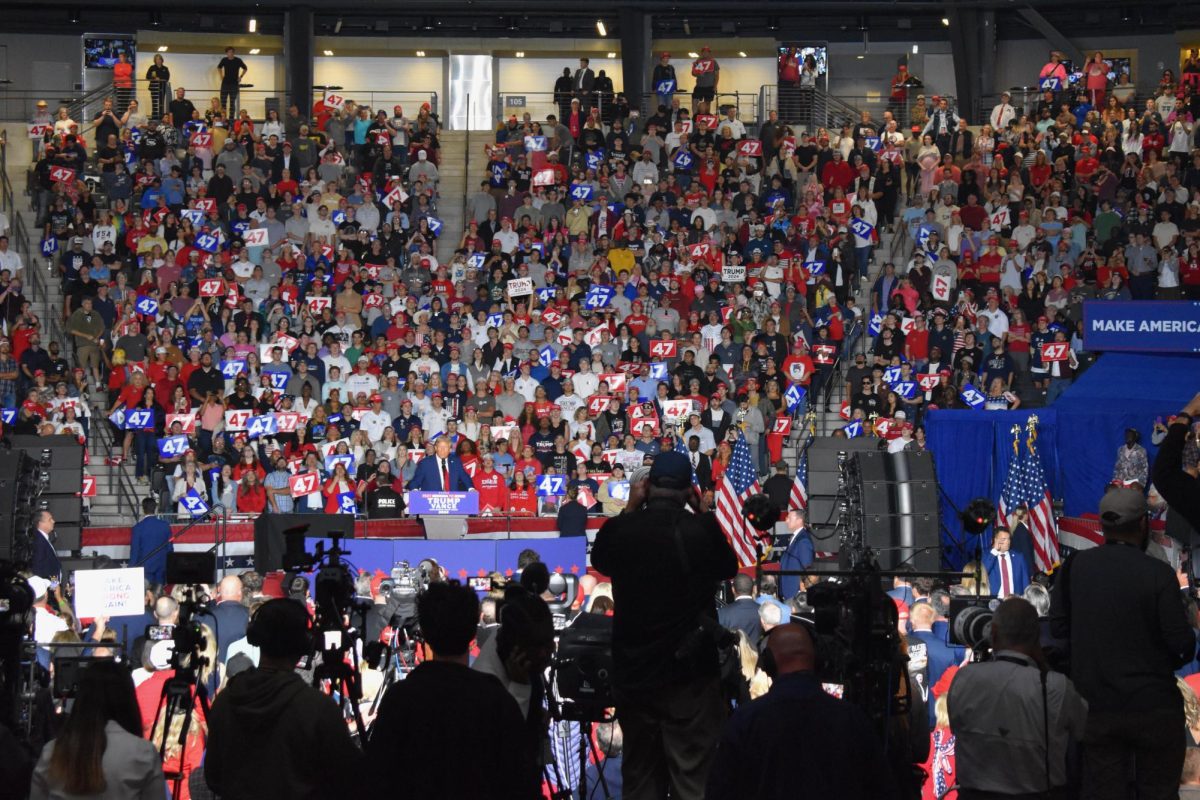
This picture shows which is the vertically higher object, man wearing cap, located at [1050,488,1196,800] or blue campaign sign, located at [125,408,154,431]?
blue campaign sign, located at [125,408,154,431]

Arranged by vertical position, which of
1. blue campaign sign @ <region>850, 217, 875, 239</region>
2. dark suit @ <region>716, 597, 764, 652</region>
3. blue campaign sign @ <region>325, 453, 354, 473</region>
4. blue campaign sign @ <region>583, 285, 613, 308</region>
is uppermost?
blue campaign sign @ <region>850, 217, 875, 239</region>

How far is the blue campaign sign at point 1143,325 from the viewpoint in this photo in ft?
72.0

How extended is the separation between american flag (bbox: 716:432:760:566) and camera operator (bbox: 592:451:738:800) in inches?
446

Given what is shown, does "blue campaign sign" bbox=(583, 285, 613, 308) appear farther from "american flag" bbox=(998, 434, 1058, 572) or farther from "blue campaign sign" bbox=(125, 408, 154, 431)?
"american flag" bbox=(998, 434, 1058, 572)

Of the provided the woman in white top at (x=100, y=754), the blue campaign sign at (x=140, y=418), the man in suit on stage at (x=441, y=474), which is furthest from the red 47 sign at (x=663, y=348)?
the woman in white top at (x=100, y=754)

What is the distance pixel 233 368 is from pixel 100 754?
1873cm

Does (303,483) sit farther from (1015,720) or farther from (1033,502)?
(1015,720)

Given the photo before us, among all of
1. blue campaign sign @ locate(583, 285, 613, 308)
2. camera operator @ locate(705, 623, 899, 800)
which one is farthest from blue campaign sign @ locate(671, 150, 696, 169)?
camera operator @ locate(705, 623, 899, 800)

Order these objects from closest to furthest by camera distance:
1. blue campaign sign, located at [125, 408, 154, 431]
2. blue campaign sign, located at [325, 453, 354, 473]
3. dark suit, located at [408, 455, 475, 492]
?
dark suit, located at [408, 455, 475, 492] → blue campaign sign, located at [325, 453, 354, 473] → blue campaign sign, located at [125, 408, 154, 431]

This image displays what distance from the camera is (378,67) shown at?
39.3m

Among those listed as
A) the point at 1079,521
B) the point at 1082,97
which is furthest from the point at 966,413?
the point at 1082,97

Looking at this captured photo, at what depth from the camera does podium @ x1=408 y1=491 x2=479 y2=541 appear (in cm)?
2077

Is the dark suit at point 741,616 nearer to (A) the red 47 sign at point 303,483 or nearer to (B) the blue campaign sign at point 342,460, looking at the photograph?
(A) the red 47 sign at point 303,483

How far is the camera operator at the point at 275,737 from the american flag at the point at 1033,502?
49.1 feet
